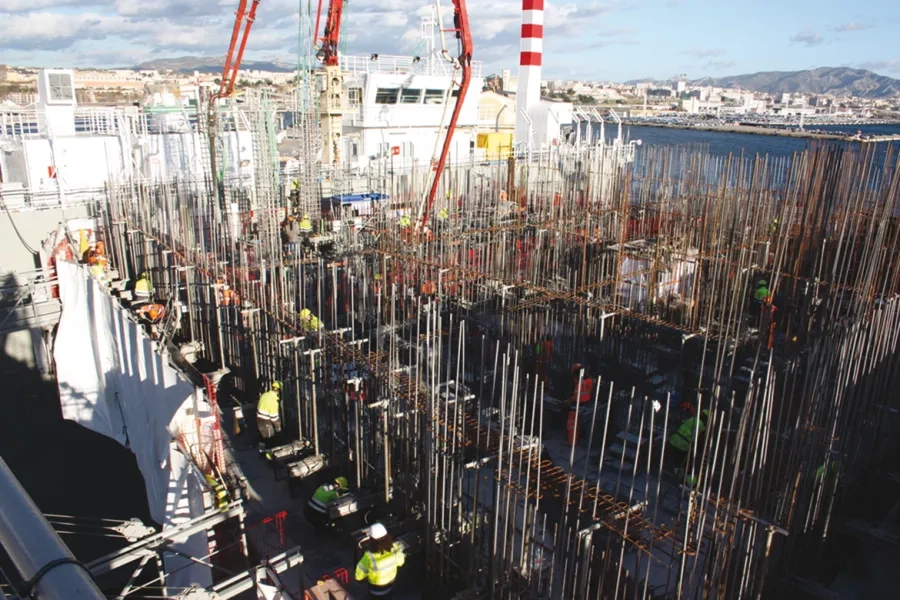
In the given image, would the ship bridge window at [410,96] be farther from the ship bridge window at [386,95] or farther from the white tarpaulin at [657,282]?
the white tarpaulin at [657,282]

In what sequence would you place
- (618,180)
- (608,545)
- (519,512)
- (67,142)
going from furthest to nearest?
(618,180), (67,142), (519,512), (608,545)

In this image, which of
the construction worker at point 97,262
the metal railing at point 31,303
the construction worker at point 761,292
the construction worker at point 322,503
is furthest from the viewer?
the metal railing at point 31,303

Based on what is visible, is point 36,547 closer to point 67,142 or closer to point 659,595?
point 659,595

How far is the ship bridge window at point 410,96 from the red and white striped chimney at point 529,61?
5142 mm

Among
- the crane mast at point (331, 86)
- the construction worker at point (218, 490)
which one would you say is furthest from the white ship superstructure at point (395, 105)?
the construction worker at point (218, 490)

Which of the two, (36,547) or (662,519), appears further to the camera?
(662,519)

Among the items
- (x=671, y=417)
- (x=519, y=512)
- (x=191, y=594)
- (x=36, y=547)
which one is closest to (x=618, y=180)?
(x=671, y=417)

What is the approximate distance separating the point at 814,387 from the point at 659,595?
2907 millimetres

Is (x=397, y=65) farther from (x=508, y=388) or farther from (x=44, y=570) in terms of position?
(x=44, y=570)

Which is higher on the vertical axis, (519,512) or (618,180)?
(618,180)

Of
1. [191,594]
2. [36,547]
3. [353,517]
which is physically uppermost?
[36,547]

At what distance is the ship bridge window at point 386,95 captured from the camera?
2877 cm

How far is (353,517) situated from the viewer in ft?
29.9

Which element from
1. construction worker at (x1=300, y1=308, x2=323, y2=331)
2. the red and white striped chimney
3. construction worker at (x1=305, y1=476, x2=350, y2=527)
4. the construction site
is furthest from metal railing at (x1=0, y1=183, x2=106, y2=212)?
the red and white striped chimney
